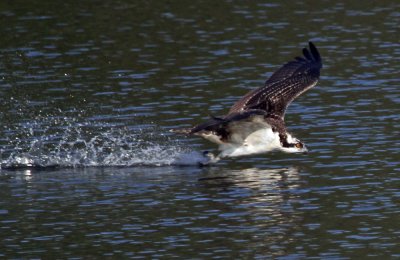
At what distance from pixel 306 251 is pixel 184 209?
105 inches

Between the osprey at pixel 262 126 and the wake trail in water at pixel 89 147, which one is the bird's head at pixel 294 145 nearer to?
the osprey at pixel 262 126

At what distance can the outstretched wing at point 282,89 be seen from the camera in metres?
19.9

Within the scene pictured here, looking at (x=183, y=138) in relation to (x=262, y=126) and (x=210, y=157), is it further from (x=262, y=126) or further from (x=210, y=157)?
(x=262, y=126)

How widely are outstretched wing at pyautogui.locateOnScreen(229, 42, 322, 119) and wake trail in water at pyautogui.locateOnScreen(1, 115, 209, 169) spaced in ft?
4.01

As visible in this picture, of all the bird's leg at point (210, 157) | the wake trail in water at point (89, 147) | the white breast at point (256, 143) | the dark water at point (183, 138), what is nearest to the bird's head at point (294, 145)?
the white breast at point (256, 143)

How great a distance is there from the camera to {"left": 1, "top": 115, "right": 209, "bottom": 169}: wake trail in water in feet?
65.5

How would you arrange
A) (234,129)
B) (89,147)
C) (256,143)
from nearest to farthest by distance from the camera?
(234,129)
(256,143)
(89,147)

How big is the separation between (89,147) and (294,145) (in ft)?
11.9

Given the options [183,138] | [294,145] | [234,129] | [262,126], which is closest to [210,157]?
[234,129]

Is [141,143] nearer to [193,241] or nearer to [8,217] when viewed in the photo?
[8,217]

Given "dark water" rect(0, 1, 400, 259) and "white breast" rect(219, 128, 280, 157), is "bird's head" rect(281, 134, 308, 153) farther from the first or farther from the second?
"dark water" rect(0, 1, 400, 259)

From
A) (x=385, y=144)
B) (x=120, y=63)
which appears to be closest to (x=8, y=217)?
(x=385, y=144)

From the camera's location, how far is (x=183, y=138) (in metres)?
21.5

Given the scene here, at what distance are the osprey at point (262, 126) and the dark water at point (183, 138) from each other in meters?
Answer: 0.35
